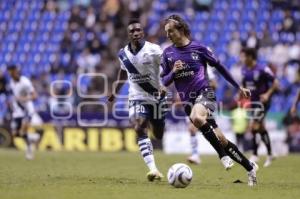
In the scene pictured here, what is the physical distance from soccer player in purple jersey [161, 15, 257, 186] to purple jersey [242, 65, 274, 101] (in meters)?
6.15

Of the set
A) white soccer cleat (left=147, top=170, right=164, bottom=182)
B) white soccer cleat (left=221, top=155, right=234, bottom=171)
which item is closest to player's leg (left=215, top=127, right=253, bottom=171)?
white soccer cleat (left=221, top=155, right=234, bottom=171)

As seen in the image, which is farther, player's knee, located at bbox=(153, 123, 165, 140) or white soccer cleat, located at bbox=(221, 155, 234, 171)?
player's knee, located at bbox=(153, 123, 165, 140)

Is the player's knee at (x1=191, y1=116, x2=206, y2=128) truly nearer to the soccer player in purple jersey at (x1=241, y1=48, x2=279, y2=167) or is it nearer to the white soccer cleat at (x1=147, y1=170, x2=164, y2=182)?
the white soccer cleat at (x1=147, y1=170, x2=164, y2=182)

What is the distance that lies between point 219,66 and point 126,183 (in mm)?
2568

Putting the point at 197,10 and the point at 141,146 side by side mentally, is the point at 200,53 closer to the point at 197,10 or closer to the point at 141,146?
the point at 141,146

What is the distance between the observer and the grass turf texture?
10297 millimetres

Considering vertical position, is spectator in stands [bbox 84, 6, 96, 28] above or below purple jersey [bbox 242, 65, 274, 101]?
above

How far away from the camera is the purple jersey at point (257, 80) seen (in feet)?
59.4

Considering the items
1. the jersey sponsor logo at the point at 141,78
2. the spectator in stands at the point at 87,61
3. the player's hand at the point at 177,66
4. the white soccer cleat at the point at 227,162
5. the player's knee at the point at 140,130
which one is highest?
the player's hand at the point at 177,66

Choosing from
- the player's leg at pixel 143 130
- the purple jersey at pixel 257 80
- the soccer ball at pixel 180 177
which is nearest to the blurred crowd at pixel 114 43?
the purple jersey at pixel 257 80

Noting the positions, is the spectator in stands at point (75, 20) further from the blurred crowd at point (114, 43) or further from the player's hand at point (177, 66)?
the player's hand at point (177, 66)

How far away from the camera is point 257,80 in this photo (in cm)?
1819

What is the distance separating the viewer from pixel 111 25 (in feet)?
103

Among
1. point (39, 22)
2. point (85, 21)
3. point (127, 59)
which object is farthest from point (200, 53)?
A: point (39, 22)
